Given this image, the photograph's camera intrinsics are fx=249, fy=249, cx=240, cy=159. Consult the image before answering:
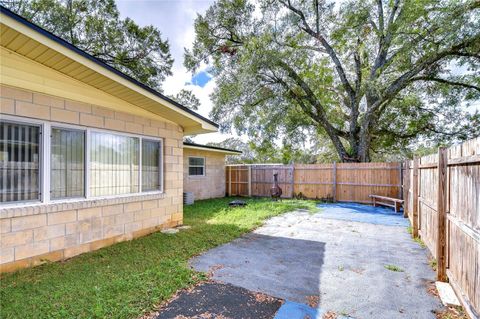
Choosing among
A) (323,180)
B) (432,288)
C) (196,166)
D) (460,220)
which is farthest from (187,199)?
(460,220)

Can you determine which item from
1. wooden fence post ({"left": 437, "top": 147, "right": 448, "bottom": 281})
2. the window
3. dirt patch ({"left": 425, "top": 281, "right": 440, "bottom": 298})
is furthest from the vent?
wooden fence post ({"left": 437, "top": 147, "right": 448, "bottom": 281})

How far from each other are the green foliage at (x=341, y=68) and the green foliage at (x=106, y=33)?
3315mm

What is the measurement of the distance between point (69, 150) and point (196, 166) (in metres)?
8.61

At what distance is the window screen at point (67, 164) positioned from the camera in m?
4.21

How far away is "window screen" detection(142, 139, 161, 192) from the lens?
19.3ft

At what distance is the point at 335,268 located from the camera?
166 inches

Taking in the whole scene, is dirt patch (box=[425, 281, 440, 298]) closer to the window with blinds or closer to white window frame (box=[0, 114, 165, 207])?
white window frame (box=[0, 114, 165, 207])

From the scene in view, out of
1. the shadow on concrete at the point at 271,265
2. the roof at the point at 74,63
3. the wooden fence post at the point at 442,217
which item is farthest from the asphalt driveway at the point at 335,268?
the roof at the point at 74,63

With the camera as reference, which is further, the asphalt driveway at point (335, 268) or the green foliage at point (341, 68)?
the green foliage at point (341, 68)

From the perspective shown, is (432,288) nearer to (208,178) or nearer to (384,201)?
(384,201)

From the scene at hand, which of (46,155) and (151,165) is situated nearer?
(46,155)

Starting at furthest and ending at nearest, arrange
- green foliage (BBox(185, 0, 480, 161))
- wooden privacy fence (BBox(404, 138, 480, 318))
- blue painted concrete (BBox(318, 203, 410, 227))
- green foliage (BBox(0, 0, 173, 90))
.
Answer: green foliage (BBox(185, 0, 480, 161)), green foliage (BBox(0, 0, 173, 90)), blue painted concrete (BBox(318, 203, 410, 227)), wooden privacy fence (BBox(404, 138, 480, 318))

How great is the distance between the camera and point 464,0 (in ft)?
35.4

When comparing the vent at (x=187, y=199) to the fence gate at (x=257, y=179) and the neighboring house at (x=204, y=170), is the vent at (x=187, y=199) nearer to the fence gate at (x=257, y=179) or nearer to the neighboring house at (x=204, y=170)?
the neighboring house at (x=204, y=170)
